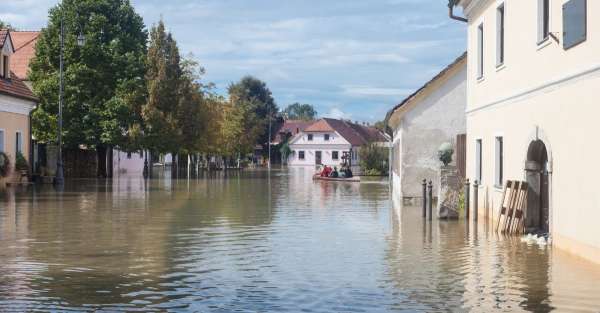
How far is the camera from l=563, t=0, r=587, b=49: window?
13.1 metres

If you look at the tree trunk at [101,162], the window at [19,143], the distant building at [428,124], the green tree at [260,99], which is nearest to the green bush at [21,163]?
the window at [19,143]

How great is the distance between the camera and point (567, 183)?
13961 millimetres

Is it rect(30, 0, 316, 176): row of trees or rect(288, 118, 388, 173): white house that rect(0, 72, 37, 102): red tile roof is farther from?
rect(288, 118, 388, 173): white house

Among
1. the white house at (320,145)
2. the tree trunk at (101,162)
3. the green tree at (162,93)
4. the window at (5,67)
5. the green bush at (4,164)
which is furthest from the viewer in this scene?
the white house at (320,145)

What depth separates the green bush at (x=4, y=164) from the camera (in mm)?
35312

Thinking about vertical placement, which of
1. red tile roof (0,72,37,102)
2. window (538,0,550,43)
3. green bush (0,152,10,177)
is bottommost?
green bush (0,152,10,177)

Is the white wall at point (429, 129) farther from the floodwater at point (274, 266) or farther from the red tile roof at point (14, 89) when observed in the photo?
the red tile roof at point (14, 89)

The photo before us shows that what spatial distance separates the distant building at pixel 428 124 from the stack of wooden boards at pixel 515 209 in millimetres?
12276

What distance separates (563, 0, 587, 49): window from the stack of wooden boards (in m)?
3.94

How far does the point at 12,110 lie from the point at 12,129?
897 millimetres

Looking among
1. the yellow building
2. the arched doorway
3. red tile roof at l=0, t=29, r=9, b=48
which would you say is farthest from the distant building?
red tile roof at l=0, t=29, r=9, b=48

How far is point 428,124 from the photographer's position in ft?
99.1

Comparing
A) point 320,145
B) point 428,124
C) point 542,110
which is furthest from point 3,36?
point 320,145

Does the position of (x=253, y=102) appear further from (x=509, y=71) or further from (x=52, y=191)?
(x=509, y=71)
